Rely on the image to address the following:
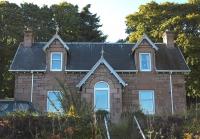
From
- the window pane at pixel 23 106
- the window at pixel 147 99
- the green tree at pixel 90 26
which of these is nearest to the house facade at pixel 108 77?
the window at pixel 147 99

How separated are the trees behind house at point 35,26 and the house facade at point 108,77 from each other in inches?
486

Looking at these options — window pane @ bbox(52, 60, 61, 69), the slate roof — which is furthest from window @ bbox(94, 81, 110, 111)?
window pane @ bbox(52, 60, 61, 69)

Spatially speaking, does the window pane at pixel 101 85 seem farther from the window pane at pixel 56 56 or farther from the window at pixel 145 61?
the window pane at pixel 56 56

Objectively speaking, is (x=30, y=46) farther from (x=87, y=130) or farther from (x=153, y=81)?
(x=87, y=130)

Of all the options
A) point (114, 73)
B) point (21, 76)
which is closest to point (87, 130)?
point (114, 73)

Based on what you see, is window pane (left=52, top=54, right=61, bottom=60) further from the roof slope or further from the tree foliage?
the tree foliage

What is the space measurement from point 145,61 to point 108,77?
4.84 m

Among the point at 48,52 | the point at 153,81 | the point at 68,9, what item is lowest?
the point at 153,81

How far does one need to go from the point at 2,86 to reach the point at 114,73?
20607 mm

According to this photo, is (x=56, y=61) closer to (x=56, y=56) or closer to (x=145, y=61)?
(x=56, y=56)

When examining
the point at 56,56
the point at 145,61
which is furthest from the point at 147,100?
the point at 56,56

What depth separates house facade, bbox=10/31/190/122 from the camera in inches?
1389

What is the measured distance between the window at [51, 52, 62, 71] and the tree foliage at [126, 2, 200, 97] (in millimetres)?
15415

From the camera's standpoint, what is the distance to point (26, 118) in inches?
686
